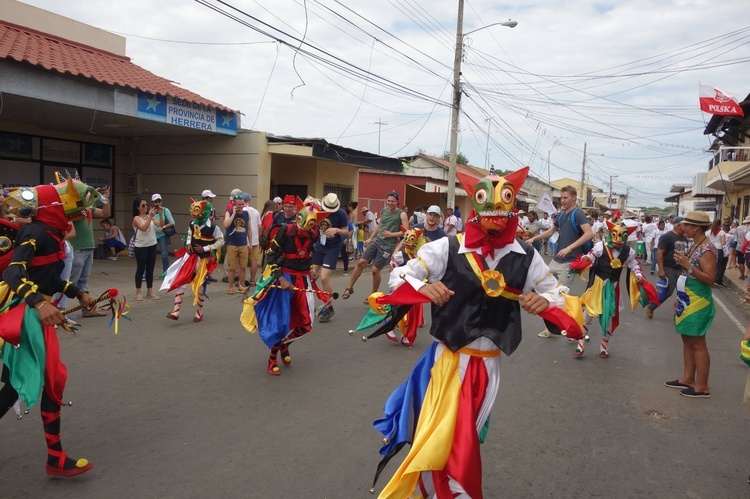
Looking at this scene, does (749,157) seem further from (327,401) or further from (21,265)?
(21,265)

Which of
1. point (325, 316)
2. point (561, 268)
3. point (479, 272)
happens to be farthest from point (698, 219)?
point (325, 316)

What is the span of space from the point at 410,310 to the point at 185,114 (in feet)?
28.5

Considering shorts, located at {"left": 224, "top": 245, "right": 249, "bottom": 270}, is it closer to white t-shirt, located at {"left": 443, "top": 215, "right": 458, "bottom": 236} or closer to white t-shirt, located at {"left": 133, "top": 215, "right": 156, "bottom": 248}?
white t-shirt, located at {"left": 133, "top": 215, "right": 156, "bottom": 248}

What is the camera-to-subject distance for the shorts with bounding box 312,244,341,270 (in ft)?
31.5

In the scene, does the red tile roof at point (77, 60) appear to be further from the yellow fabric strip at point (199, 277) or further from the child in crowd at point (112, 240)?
the yellow fabric strip at point (199, 277)

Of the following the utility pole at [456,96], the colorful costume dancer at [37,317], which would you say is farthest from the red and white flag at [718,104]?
the colorful costume dancer at [37,317]

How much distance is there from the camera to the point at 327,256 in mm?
9688

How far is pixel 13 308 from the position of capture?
3.84 metres

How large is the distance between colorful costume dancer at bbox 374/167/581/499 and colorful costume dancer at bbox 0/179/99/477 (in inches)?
85.0

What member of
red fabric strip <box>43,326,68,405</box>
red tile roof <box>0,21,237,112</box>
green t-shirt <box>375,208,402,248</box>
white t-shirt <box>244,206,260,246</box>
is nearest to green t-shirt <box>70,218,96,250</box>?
red tile roof <box>0,21,237,112</box>

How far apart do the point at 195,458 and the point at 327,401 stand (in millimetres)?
1532

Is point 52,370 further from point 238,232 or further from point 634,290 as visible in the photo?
point 238,232

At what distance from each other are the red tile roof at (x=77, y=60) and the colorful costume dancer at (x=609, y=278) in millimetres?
9550

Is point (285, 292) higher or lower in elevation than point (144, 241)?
lower
